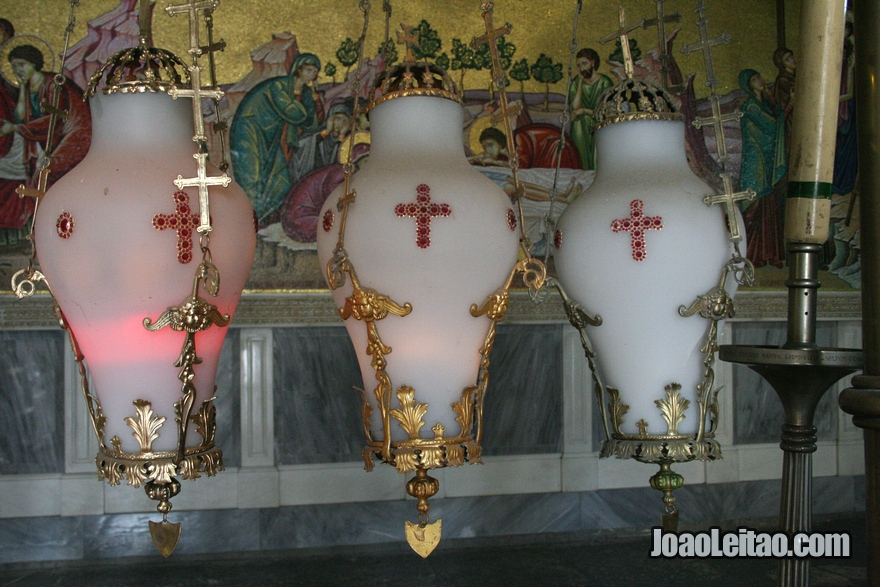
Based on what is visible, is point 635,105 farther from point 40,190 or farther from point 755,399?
point 755,399

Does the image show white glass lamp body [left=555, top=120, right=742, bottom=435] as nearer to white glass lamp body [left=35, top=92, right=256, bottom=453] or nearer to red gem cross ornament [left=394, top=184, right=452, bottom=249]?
red gem cross ornament [left=394, top=184, right=452, bottom=249]

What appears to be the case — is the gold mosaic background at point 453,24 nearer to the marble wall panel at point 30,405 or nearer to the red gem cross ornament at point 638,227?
the marble wall panel at point 30,405

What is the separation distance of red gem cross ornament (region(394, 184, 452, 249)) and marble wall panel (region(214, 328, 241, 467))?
2.45 meters

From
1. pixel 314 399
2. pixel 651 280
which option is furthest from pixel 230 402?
pixel 651 280

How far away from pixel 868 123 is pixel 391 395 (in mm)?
1002

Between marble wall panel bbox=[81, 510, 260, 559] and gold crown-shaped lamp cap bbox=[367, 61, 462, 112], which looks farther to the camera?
marble wall panel bbox=[81, 510, 260, 559]

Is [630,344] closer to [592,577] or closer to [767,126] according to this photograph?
[592,577]

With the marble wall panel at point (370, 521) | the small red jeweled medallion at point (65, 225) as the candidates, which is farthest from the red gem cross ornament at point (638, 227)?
the marble wall panel at point (370, 521)

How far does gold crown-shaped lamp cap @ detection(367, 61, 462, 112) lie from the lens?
1.62 m

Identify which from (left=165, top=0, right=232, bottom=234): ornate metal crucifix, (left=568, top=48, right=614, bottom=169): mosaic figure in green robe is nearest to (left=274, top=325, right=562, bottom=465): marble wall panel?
(left=568, top=48, right=614, bottom=169): mosaic figure in green robe

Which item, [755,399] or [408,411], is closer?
[408,411]

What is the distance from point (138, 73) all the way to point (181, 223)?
0.41 metres

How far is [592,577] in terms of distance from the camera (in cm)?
323

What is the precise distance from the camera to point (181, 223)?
1.44 meters
